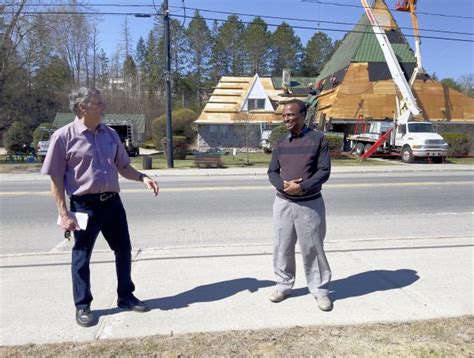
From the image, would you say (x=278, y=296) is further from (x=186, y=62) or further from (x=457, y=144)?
(x=186, y=62)

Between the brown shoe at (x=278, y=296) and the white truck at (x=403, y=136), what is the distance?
66.8ft

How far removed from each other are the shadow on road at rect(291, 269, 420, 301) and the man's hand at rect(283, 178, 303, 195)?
3.51 feet

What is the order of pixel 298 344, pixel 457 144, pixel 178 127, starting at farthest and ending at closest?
pixel 178 127 → pixel 457 144 → pixel 298 344

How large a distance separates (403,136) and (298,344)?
22539 millimetres

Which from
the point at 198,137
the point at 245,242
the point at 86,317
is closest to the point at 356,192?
the point at 245,242

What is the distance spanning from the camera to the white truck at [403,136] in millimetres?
22062

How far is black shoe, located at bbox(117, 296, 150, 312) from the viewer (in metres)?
3.66

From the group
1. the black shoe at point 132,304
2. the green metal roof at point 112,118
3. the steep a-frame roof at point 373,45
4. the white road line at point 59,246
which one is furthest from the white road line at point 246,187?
the green metal roof at point 112,118

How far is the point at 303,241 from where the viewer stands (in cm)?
371

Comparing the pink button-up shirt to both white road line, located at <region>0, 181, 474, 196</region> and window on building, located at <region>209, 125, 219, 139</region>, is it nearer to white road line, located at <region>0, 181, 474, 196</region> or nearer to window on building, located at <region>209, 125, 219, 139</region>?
white road line, located at <region>0, 181, 474, 196</region>

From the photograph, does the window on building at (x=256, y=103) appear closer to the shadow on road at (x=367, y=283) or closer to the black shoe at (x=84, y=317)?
the shadow on road at (x=367, y=283)

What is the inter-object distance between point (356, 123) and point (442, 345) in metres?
28.0

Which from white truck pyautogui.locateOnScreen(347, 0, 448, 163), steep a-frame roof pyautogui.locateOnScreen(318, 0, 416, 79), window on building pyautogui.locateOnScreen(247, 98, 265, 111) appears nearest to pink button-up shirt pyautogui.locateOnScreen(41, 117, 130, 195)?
white truck pyautogui.locateOnScreen(347, 0, 448, 163)

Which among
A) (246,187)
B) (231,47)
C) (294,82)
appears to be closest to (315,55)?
(231,47)
